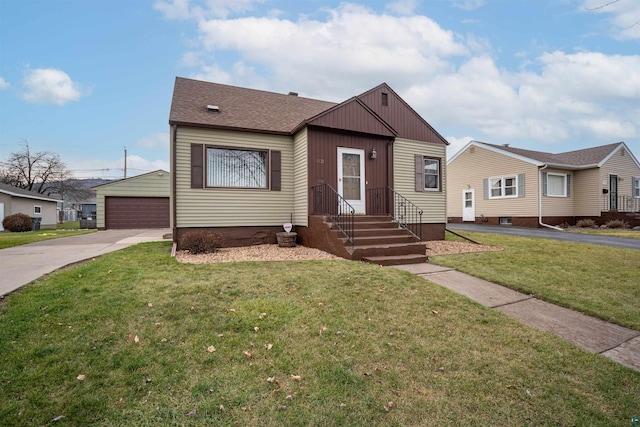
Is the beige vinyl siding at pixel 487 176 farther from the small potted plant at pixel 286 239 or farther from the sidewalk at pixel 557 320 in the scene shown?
the small potted plant at pixel 286 239

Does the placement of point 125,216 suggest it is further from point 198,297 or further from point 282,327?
point 282,327

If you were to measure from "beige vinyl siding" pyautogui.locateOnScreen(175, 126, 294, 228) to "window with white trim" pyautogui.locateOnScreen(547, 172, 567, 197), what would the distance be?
15.3m

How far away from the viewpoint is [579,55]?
22.9ft

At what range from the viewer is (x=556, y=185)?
17156 mm

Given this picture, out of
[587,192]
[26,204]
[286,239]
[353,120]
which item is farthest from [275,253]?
[26,204]

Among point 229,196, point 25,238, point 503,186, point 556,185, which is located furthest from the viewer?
point 503,186

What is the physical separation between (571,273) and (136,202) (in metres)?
21.5

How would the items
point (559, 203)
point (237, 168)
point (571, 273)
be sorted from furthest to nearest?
point (559, 203) → point (237, 168) → point (571, 273)

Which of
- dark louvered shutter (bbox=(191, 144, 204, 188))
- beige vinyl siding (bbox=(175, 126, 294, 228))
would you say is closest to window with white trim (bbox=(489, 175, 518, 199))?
beige vinyl siding (bbox=(175, 126, 294, 228))

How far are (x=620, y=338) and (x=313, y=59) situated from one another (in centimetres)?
1538

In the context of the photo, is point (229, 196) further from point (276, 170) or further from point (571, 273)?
point (571, 273)

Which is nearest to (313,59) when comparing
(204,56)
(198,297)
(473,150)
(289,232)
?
(204,56)

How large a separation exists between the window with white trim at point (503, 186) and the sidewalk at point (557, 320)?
1478cm

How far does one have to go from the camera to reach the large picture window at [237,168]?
8984 millimetres
